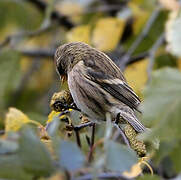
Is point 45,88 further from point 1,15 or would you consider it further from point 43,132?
point 43,132

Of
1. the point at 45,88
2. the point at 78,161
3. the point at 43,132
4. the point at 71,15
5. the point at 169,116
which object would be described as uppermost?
the point at 169,116

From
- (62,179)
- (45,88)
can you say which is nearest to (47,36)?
(45,88)

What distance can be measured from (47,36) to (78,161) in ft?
19.0

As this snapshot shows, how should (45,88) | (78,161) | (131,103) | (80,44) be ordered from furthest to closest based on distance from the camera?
1. (45,88)
2. (80,44)
3. (131,103)
4. (78,161)

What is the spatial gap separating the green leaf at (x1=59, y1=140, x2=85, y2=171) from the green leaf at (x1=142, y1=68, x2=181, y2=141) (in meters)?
0.21

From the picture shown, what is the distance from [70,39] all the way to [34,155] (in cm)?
346

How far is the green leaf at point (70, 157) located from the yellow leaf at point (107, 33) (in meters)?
3.54

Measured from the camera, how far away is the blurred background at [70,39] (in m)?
5.20

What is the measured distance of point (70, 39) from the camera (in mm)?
5102

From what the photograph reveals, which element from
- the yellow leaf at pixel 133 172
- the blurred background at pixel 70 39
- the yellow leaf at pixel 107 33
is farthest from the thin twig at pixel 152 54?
the yellow leaf at pixel 133 172

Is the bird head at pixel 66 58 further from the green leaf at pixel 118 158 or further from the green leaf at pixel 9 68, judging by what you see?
the green leaf at pixel 118 158

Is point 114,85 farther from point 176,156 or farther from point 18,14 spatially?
point 18,14

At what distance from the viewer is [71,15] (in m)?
6.60

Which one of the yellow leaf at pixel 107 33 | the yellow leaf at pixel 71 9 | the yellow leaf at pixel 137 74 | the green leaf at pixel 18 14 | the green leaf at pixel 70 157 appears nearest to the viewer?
the green leaf at pixel 70 157
